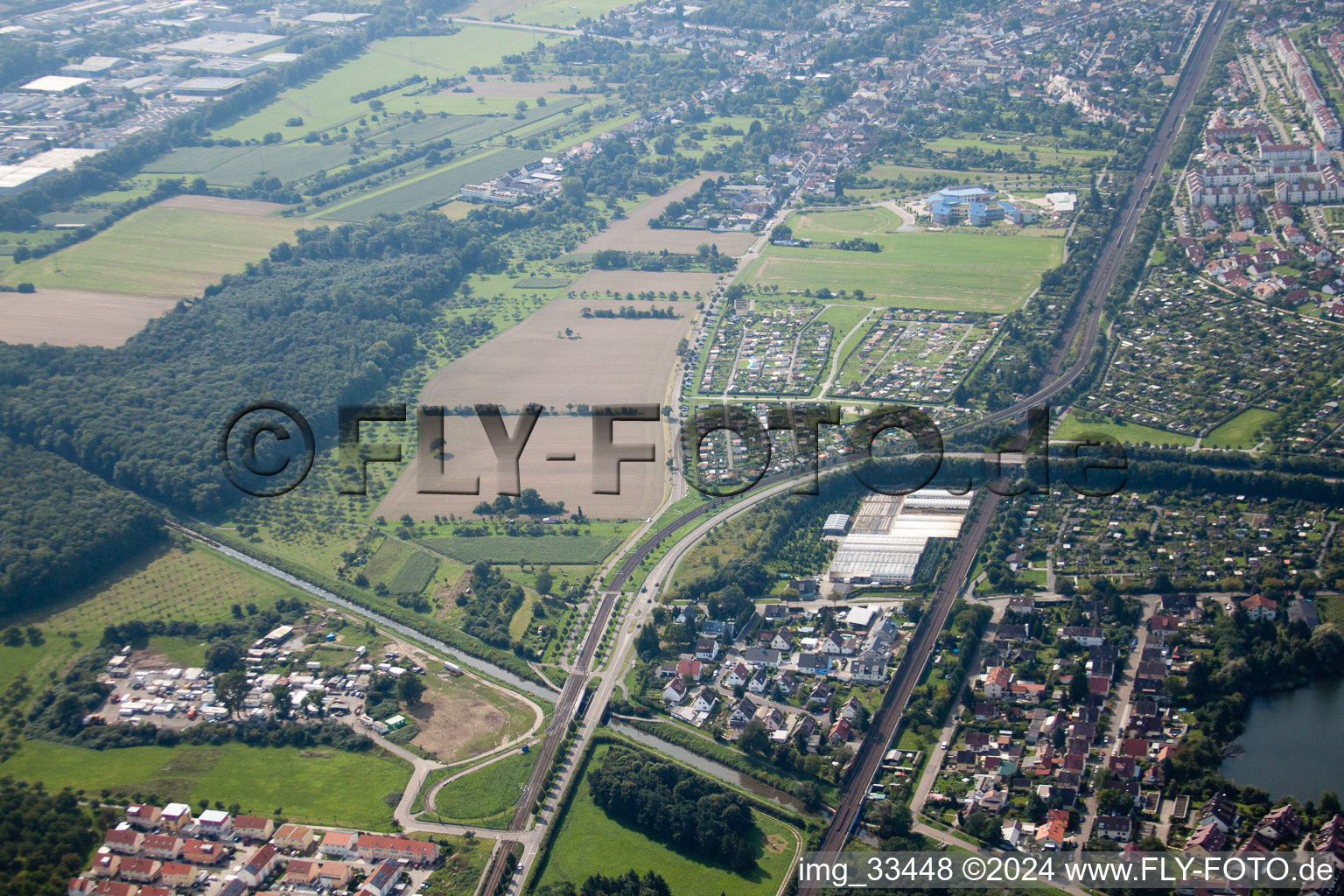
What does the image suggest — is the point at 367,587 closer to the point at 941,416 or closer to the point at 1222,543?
the point at 941,416

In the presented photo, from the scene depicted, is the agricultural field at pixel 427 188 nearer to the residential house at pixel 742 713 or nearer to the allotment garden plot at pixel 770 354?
the allotment garden plot at pixel 770 354

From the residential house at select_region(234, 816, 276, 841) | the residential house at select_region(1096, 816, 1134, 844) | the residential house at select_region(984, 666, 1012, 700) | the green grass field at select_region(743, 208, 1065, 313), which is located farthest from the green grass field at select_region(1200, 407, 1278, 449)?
the residential house at select_region(234, 816, 276, 841)

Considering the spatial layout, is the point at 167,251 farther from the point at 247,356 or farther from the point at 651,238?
the point at 651,238

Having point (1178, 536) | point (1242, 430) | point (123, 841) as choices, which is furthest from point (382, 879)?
point (1242, 430)

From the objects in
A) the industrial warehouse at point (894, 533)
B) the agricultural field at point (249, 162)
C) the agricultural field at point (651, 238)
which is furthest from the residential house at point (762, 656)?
the agricultural field at point (249, 162)

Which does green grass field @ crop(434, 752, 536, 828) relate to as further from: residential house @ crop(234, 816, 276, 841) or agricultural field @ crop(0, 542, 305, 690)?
agricultural field @ crop(0, 542, 305, 690)

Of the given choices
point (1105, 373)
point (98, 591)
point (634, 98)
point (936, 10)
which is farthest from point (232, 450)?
point (936, 10)
